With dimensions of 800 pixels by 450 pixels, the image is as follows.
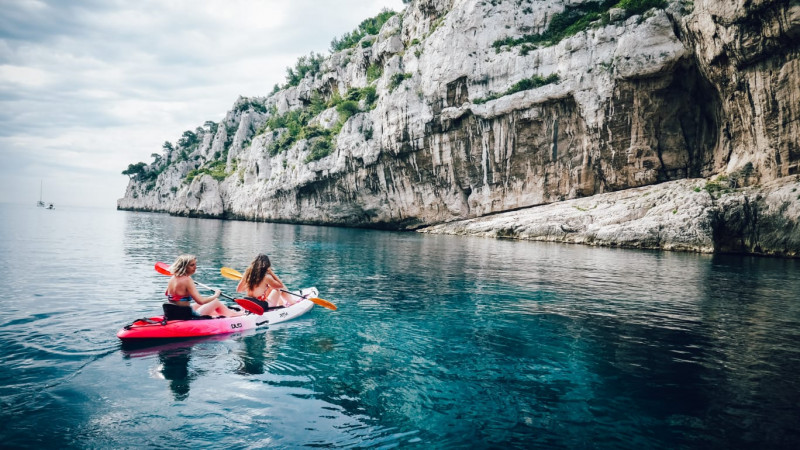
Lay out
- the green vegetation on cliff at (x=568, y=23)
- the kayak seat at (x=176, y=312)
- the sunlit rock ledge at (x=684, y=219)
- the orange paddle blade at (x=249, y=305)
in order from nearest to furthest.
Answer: the kayak seat at (x=176, y=312)
the orange paddle blade at (x=249, y=305)
the sunlit rock ledge at (x=684, y=219)
the green vegetation on cliff at (x=568, y=23)

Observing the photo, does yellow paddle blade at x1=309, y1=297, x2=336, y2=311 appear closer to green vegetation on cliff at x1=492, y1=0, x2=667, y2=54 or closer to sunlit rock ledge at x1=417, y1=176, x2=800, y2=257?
sunlit rock ledge at x1=417, y1=176, x2=800, y2=257

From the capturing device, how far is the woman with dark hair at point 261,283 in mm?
9766

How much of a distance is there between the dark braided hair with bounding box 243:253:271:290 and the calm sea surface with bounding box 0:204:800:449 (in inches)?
53.1

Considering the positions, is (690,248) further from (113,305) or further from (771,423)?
(113,305)

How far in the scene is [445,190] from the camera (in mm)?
43719

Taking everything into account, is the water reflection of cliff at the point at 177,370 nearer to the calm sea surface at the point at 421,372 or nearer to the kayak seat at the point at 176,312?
the calm sea surface at the point at 421,372

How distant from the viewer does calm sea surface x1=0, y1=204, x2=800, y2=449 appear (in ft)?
14.6

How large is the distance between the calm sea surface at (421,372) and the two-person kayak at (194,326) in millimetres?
268

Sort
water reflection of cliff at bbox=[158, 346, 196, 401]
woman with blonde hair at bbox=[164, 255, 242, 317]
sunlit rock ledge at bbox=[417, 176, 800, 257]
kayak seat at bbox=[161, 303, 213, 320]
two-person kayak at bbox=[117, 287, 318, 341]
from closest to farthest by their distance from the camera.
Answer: water reflection of cliff at bbox=[158, 346, 196, 401] < two-person kayak at bbox=[117, 287, 318, 341] < woman with blonde hair at bbox=[164, 255, 242, 317] < kayak seat at bbox=[161, 303, 213, 320] < sunlit rock ledge at bbox=[417, 176, 800, 257]

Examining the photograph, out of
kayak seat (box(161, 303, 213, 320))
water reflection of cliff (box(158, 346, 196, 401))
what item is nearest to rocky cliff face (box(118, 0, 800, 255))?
kayak seat (box(161, 303, 213, 320))

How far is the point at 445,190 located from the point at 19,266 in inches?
1372

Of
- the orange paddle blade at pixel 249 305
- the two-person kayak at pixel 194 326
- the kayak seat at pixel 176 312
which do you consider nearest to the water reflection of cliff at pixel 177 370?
the two-person kayak at pixel 194 326

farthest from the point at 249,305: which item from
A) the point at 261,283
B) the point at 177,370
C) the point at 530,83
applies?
the point at 530,83

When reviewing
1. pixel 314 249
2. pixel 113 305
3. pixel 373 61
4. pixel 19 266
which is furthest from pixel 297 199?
pixel 113 305
